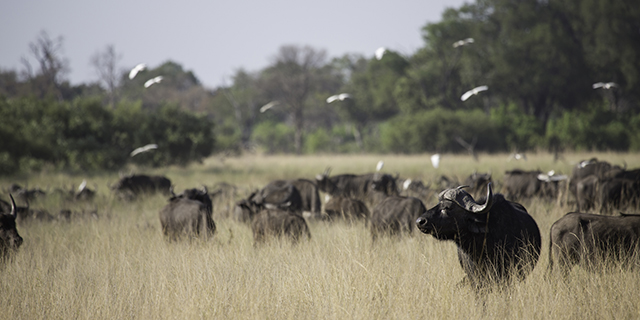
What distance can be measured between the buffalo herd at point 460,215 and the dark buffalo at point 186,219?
14 millimetres

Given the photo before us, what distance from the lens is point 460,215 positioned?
13.5ft

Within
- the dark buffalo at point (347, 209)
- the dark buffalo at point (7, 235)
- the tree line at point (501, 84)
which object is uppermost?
the tree line at point (501, 84)

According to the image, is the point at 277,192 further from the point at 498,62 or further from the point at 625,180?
the point at 498,62

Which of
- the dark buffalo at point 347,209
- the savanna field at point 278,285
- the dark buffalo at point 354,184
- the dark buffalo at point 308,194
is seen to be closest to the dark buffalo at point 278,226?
the savanna field at point 278,285

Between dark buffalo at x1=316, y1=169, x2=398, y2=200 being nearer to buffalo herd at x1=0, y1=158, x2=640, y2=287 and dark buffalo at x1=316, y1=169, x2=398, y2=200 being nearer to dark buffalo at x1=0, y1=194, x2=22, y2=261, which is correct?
buffalo herd at x1=0, y1=158, x2=640, y2=287

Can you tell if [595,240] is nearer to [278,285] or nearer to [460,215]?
[460,215]

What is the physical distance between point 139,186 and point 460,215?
410 inches

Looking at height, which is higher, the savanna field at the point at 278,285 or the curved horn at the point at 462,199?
the curved horn at the point at 462,199

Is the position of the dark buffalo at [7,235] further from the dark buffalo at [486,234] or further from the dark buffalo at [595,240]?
the dark buffalo at [595,240]

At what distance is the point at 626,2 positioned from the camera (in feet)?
94.4

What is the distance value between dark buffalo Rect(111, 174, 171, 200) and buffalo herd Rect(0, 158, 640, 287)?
1.0 inches

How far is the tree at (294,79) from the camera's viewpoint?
130 feet

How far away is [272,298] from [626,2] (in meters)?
32.2

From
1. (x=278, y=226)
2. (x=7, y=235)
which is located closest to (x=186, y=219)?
(x=278, y=226)
